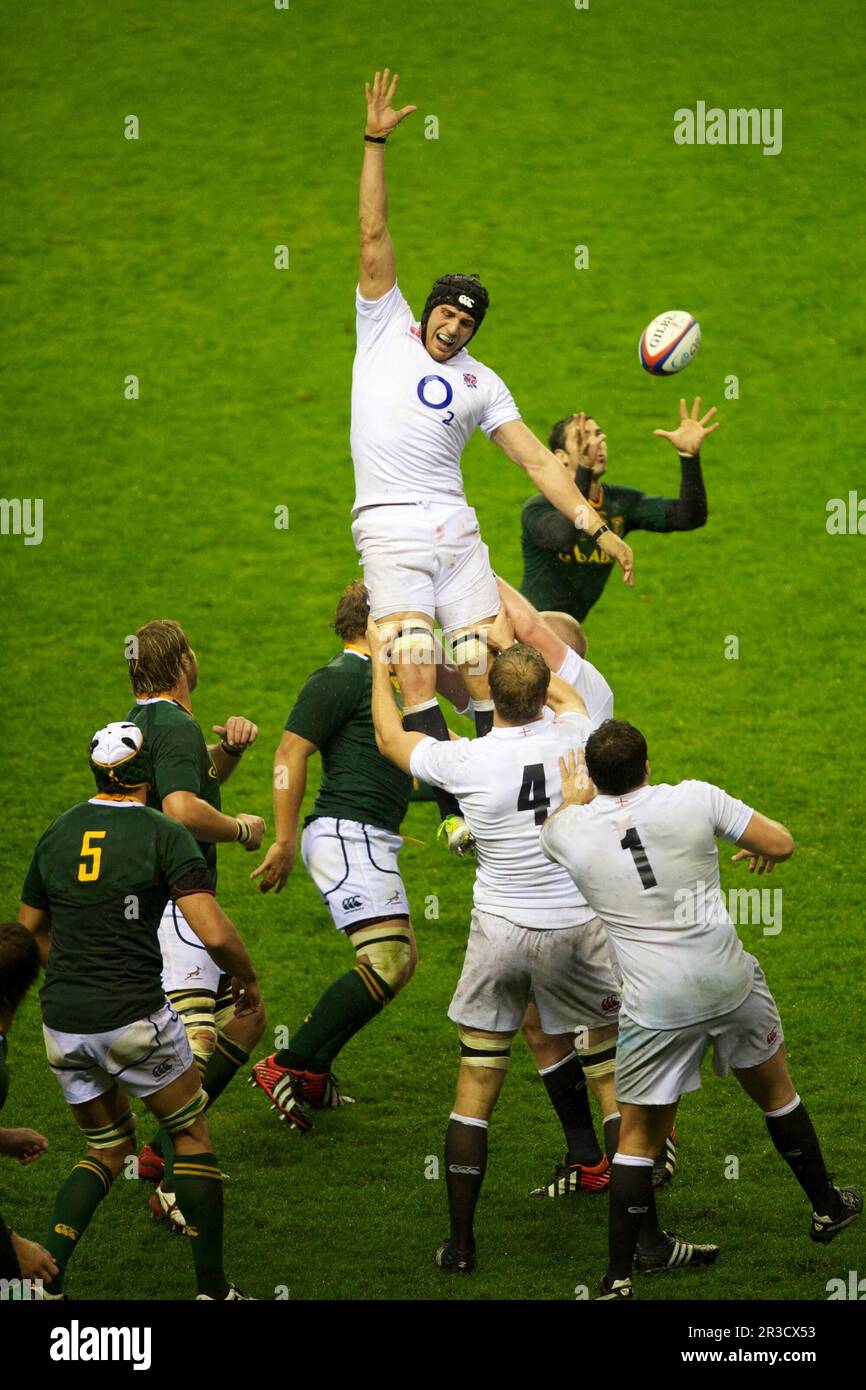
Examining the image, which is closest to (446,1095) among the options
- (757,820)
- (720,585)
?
(757,820)

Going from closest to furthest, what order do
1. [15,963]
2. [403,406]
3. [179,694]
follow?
[15,963] → [179,694] → [403,406]

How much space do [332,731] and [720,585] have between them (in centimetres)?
720

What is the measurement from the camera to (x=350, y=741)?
7914mm

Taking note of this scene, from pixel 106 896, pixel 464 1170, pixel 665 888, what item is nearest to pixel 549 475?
pixel 665 888

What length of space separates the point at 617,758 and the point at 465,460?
1089cm

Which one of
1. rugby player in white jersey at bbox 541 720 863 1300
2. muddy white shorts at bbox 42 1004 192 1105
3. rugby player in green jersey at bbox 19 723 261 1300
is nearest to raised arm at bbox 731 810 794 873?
rugby player in white jersey at bbox 541 720 863 1300

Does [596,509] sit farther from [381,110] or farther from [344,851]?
[381,110]

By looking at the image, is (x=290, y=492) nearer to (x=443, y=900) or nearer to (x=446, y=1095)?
(x=443, y=900)

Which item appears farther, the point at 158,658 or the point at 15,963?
the point at 158,658

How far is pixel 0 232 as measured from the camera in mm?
19531

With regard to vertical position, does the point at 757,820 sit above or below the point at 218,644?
below

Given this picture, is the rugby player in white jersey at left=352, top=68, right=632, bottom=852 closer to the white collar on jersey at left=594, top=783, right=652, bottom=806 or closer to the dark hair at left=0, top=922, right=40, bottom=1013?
the white collar on jersey at left=594, top=783, right=652, bottom=806

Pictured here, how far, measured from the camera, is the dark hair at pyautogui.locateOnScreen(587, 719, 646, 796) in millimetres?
5867

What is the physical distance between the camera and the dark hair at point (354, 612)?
7.93 m
